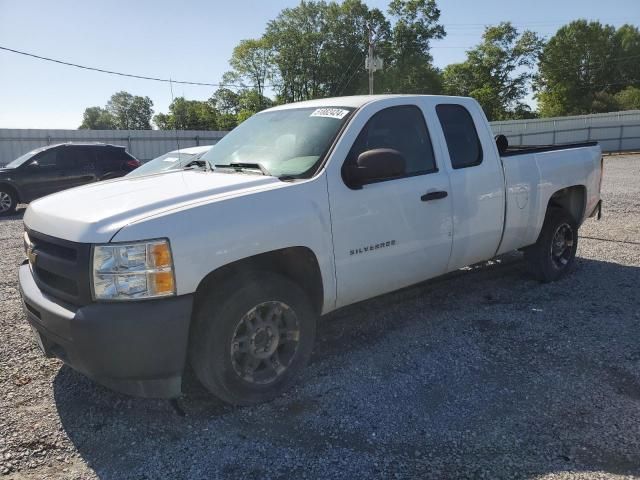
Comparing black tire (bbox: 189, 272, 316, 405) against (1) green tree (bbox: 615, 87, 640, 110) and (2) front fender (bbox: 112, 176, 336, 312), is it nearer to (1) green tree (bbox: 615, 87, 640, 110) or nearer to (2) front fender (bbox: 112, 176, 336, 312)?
(2) front fender (bbox: 112, 176, 336, 312)

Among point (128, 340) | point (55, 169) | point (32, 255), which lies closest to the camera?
point (128, 340)

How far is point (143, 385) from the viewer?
2.89 metres

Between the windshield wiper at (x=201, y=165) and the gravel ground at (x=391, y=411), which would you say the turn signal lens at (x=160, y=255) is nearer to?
the gravel ground at (x=391, y=411)

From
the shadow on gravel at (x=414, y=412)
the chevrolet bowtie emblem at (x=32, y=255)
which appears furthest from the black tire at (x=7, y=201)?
the chevrolet bowtie emblem at (x=32, y=255)

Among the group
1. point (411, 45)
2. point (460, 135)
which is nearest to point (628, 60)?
point (411, 45)

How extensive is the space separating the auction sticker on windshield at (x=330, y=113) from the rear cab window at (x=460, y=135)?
3.29ft

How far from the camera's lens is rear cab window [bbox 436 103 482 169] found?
448 centimetres

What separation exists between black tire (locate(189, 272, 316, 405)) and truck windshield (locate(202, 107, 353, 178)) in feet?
2.74

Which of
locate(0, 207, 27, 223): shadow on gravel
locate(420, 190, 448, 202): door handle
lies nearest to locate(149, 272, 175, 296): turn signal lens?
locate(420, 190, 448, 202): door handle

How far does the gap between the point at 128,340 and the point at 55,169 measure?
12.0m

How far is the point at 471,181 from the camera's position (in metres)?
4.47

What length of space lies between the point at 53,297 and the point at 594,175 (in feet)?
19.0

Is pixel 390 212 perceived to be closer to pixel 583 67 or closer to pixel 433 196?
pixel 433 196

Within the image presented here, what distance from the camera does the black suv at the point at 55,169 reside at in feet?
41.1
